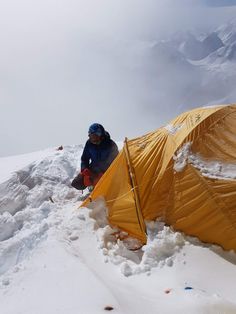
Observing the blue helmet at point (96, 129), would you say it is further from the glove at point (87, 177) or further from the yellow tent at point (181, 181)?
the yellow tent at point (181, 181)

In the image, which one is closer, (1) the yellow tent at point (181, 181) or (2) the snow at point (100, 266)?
(2) the snow at point (100, 266)

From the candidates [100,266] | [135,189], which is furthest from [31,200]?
[100,266]

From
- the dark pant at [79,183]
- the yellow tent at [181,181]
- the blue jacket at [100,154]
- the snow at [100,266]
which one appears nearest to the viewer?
the snow at [100,266]

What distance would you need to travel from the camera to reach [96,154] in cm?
812

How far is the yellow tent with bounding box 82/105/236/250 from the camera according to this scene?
5707mm

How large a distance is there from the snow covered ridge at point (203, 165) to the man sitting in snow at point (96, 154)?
2089 mm

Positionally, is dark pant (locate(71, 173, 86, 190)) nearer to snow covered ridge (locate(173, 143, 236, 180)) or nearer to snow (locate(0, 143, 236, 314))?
snow (locate(0, 143, 236, 314))

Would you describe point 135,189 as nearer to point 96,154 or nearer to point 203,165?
point 203,165

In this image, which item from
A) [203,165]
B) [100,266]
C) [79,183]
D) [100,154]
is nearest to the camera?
[100,266]

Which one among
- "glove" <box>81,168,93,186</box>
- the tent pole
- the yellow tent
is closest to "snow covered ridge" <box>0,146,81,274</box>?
"glove" <box>81,168,93,186</box>

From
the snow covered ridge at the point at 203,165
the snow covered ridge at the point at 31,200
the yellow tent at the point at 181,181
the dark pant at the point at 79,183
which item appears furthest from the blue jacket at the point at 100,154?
the snow covered ridge at the point at 203,165

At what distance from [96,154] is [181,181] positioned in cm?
248

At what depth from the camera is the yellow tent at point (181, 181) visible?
5.71 meters

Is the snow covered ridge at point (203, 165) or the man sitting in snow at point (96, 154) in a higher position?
the man sitting in snow at point (96, 154)
